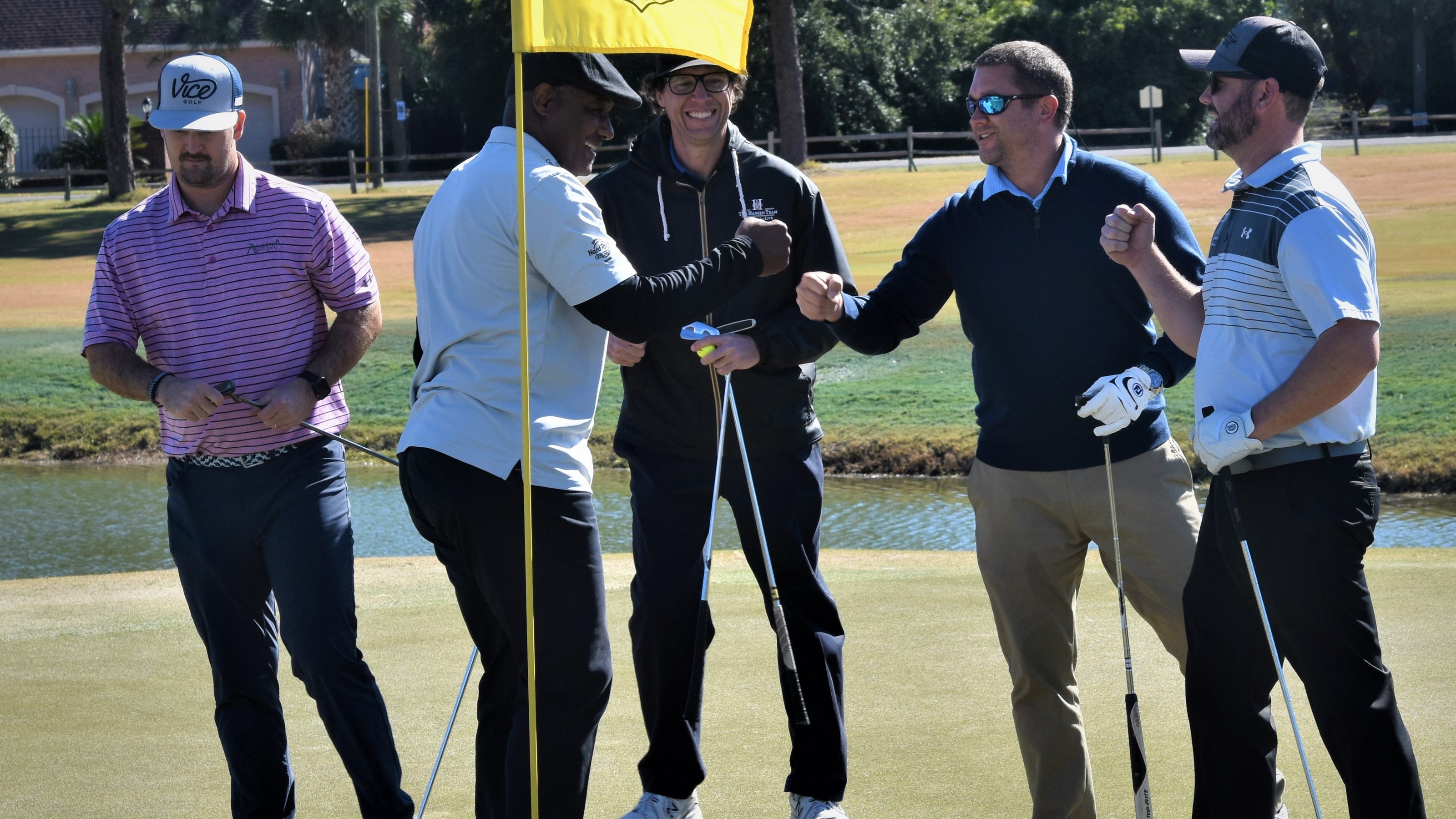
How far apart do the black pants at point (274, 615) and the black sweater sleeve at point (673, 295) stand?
1.04 metres

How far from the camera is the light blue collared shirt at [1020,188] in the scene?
3.78 meters

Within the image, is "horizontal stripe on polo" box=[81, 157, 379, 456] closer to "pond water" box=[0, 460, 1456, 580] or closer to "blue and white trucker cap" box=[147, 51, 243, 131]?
"blue and white trucker cap" box=[147, 51, 243, 131]

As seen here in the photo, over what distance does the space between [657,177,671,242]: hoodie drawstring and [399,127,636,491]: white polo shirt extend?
0.83 meters

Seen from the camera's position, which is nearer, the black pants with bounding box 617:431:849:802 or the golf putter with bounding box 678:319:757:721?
the golf putter with bounding box 678:319:757:721

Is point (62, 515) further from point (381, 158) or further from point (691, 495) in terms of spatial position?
point (381, 158)

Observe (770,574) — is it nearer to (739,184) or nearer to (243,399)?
(739,184)

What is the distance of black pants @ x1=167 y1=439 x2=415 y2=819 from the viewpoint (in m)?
3.60

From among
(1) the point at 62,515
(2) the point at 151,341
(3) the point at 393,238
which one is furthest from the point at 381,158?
(2) the point at 151,341

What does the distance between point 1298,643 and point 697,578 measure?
160 centimetres

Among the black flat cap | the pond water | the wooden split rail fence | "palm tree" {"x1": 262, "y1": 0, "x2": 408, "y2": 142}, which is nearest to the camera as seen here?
the black flat cap

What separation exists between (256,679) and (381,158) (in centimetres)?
2852

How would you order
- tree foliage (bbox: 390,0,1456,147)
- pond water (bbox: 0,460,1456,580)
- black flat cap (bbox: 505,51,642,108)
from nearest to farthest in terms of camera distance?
black flat cap (bbox: 505,51,642,108)
pond water (bbox: 0,460,1456,580)
tree foliage (bbox: 390,0,1456,147)

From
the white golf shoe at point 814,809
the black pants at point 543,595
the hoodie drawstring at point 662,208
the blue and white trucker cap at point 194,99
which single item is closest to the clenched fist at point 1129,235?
the hoodie drawstring at point 662,208

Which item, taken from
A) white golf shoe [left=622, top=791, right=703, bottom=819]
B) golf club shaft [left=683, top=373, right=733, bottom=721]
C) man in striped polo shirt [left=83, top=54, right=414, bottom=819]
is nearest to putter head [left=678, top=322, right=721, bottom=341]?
golf club shaft [left=683, top=373, right=733, bottom=721]
